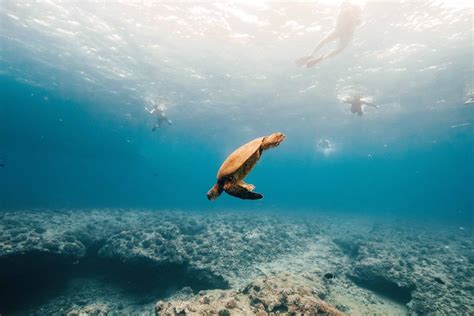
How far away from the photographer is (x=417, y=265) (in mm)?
12906

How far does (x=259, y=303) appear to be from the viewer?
6.27 m

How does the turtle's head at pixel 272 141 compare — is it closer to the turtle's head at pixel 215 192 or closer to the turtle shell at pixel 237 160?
the turtle shell at pixel 237 160

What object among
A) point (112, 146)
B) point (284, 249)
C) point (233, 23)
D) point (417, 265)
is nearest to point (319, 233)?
point (284, 249)

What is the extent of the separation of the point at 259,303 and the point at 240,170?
5704mm

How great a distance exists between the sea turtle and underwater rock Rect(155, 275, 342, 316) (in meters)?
4.95

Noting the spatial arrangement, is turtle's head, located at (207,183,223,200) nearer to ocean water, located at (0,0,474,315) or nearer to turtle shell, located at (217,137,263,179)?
turtle shell, located at (217,137,263,179)

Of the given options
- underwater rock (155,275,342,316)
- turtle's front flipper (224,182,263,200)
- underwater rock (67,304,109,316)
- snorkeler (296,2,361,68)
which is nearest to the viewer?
turtle's front flipper (224,182,263,200)

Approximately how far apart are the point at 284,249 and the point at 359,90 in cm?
1731

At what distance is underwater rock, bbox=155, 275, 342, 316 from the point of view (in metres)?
5.65

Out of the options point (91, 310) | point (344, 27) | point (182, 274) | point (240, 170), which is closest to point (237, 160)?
point (240, 170)

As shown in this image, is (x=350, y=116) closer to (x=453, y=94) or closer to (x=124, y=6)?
(x=453, y=94)

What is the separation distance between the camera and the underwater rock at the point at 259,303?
222 inches

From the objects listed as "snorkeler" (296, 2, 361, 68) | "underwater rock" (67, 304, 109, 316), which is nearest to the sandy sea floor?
"underwater rock" (67, 304, 109, 316)

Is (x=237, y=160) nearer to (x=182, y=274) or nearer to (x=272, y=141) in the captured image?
(x=272, y=141)
